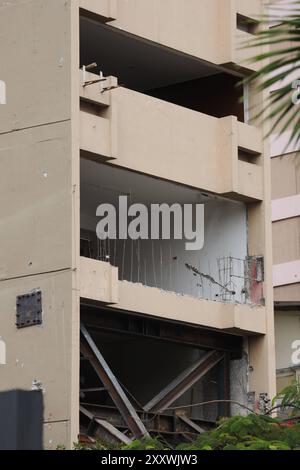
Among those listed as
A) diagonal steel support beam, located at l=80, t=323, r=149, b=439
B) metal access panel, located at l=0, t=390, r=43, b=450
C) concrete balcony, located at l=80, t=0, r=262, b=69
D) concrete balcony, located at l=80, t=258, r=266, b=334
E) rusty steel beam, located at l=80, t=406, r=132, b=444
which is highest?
concrete balcony, located at l=80, t=0, r=262, b=69

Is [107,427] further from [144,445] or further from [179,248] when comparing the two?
[179,248]

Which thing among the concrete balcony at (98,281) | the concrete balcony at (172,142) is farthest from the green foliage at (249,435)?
the concrete balcony at (172,142)

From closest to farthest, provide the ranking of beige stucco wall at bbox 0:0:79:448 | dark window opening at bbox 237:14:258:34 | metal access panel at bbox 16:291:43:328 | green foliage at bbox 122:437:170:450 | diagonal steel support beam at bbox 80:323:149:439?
green foliage at bbox 122:437:170:450 < beige stucco wall at bbox 0:0:79:448 < metal access panel at bbox 16:291:43:328 < diagonal steel support beam at bbox 80:323:149:439 < dark window opening at bbox 237:14:258:34

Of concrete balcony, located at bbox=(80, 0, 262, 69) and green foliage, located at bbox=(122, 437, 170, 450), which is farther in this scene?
concrete balcony, located at bbox=(80, 0, 262, 69)

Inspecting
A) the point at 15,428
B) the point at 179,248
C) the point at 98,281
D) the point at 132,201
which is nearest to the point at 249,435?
the point at 98,281

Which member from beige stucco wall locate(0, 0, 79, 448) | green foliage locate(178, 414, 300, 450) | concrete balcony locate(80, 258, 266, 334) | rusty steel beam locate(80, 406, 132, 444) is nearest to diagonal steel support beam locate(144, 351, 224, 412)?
concrete balcony locate(80, 258, 266, 334)

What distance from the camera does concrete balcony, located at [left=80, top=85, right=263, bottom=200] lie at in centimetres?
3300

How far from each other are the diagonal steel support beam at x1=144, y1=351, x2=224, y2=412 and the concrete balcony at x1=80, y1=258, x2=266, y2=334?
1.02m

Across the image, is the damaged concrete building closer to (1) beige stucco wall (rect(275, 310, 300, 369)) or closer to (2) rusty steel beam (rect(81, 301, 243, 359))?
(2) rusty steel beam (rect(81, 301, 243, 359))

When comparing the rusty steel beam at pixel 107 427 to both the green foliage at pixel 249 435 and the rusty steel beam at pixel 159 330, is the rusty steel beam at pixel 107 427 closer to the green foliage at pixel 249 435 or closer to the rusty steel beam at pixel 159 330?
the rusty steel beam at pixel 159 330

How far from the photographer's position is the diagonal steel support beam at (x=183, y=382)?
34812 millimetres

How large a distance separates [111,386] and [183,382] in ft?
8.61
